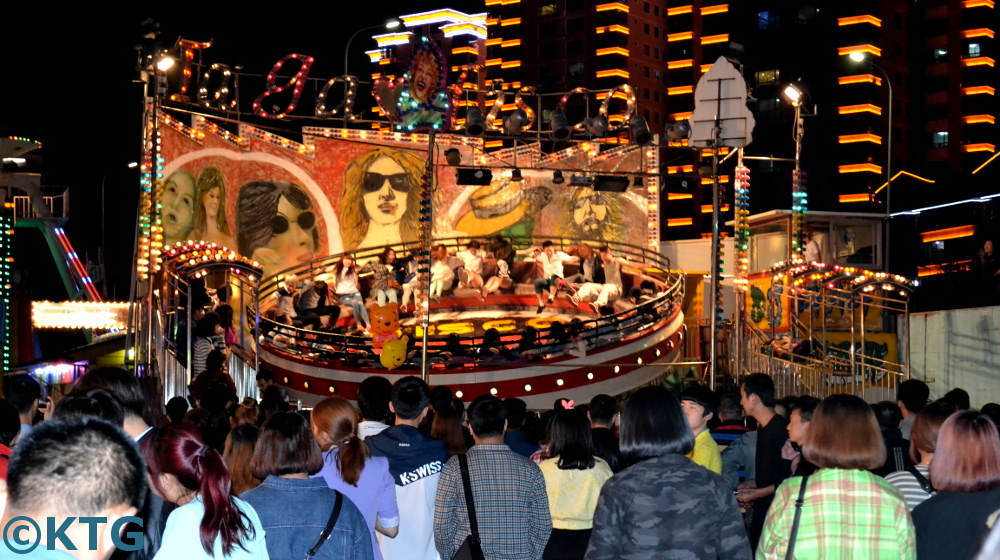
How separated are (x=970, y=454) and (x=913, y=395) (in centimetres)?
433

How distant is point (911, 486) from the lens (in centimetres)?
573

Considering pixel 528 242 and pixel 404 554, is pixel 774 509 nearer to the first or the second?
pixel 404 554

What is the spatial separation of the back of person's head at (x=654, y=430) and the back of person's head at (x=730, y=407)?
14.2 feet

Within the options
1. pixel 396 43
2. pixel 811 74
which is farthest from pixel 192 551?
pixel 396 43

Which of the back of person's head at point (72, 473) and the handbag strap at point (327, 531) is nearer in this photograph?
the back of person's head at point (72, 473)

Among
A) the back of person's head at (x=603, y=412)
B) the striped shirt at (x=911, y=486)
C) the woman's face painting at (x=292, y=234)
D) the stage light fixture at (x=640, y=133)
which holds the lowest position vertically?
the striped shirt at (x=911, y=486)

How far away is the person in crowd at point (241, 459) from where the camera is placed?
5.69 m

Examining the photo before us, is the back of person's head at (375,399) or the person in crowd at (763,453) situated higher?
the back of person's head at (375,399)

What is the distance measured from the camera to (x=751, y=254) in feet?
88.3

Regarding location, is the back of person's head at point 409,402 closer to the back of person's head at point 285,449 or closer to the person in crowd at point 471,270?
the back of person's head at point 285,449

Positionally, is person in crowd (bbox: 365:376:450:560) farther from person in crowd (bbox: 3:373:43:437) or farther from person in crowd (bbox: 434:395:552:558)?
person in crowd (bbox: 3:373:43:437)

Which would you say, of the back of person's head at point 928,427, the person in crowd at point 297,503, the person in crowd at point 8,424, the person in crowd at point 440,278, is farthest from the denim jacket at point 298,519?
the person in crowd at point 440,278

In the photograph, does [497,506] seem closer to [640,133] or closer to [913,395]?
[913,395]

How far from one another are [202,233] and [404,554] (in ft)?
A: 63.4
